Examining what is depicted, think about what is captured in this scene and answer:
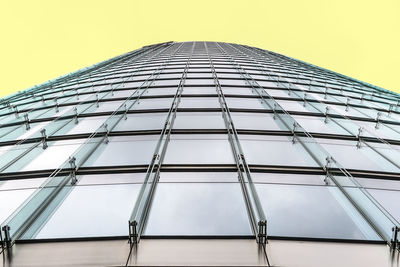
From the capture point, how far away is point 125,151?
10203 millimetres

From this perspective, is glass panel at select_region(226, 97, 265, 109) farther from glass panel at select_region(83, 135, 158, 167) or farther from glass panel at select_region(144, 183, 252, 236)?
glass panel at select_region(144, 183, 252, 236)

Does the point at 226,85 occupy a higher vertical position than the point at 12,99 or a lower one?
higher

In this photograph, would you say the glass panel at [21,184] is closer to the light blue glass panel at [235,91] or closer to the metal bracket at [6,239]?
the metal bracket at [6,239]

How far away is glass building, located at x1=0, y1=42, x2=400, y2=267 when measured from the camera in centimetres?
576

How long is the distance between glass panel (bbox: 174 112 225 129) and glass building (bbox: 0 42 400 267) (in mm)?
42

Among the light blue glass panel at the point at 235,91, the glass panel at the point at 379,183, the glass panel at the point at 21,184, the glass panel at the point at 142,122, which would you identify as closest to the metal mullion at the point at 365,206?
the glass panel at the point at 379,183

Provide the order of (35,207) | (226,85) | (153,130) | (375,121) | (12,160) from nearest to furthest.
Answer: (35,207)
(12,160)
(153,130)
(375,121)
(226,85)

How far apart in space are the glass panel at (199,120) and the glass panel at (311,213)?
457 cm

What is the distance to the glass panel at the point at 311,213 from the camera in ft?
20.6

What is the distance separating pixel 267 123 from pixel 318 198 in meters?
5.47

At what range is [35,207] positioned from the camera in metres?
6.88

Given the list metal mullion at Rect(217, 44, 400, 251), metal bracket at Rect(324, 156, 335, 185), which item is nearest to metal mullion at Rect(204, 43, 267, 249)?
metal bracket at Rect(324, 156, 335, 185)

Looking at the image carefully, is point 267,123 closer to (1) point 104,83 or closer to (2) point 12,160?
(2) point 12,160

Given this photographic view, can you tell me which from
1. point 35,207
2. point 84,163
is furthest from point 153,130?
point 35,207
